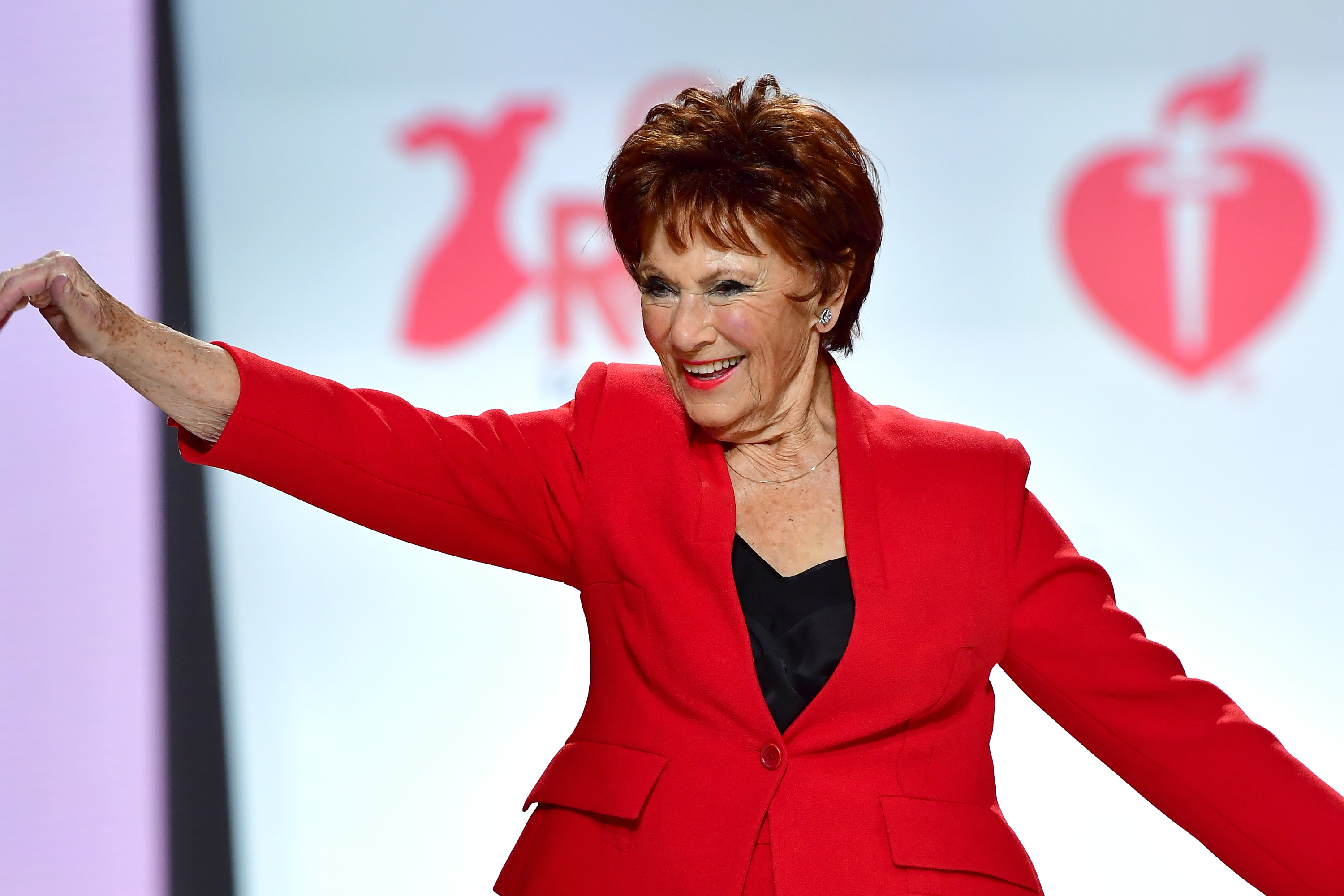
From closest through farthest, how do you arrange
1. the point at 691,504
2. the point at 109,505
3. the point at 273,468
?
the point at 273,468 → the point at 691,504 → the point at 109,505

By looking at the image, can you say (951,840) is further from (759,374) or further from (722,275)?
(722,275)

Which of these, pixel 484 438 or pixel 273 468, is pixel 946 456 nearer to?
pixel 484 438

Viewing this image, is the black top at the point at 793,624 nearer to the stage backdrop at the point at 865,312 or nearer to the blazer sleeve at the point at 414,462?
the blazer sleeve at the point at 414,462

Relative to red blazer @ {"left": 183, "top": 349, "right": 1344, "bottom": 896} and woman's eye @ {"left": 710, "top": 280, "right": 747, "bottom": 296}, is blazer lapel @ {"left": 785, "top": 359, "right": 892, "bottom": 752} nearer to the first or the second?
red blazer @ {"left": 183, "top": 349, "right": 1344, "bottom": 896}

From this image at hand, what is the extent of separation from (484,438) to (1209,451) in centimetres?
174

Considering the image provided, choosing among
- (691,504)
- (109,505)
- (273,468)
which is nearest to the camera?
(273,468)

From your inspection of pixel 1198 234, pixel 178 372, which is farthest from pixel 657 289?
pixel 1198 234

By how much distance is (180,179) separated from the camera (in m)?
2.84

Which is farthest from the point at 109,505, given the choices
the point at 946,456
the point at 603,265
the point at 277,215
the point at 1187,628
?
the point at 1187,628

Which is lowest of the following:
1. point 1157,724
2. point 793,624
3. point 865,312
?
point 1157,724

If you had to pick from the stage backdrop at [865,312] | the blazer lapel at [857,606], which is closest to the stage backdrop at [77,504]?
the stage backdrop at [865,312]

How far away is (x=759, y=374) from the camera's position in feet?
5.01

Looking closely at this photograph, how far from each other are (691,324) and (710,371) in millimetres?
76

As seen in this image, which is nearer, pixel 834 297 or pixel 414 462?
pixel 414 462
